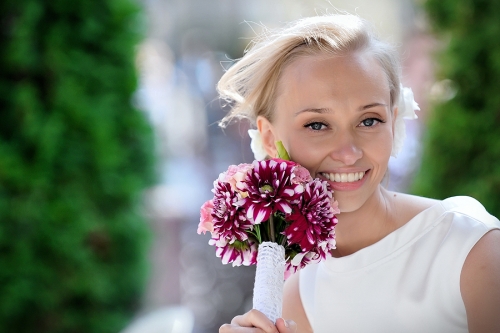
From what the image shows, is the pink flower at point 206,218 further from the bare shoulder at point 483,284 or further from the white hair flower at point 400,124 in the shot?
the bare shoulder at point 483,284

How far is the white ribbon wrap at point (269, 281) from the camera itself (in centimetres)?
175

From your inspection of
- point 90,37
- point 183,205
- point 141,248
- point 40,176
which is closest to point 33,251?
point 40,176

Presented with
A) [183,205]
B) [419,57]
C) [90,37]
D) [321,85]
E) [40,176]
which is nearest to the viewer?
[321,85]

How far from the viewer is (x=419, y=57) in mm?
8641

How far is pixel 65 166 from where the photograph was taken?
14.1 ft

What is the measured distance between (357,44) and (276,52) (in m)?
0.27

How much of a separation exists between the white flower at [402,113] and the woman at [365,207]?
48mm

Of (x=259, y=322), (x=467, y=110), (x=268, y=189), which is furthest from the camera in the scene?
(x=467, y=110)

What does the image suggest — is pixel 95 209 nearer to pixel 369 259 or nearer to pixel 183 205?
pixel 369 259

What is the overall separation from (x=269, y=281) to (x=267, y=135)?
0.72 metres

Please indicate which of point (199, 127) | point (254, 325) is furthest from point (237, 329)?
point (199, 127)

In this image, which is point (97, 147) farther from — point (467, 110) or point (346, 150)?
point (346, 150)

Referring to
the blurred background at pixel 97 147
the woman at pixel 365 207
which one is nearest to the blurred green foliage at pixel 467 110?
the blurred background at pixel 97 147

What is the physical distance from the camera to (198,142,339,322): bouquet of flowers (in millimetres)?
1806
